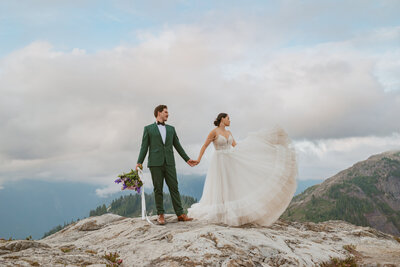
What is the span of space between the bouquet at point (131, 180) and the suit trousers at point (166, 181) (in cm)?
111

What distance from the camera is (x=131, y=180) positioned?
14.4m

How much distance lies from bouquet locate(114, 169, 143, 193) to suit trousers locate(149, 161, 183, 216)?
3.65ft

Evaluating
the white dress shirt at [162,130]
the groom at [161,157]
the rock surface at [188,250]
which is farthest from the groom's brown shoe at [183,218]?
the white dress shirt at [162,130]

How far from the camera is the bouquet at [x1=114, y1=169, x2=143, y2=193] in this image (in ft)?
46.9

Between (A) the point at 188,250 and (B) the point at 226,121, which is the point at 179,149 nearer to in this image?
(B) the point at 226,121

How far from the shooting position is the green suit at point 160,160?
1327 cm

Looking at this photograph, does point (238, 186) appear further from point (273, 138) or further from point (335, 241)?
point (335, 241)

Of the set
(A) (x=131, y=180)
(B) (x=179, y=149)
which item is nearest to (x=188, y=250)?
(B) (x=179, y=149)

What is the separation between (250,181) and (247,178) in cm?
18

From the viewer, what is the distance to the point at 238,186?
43.3ft

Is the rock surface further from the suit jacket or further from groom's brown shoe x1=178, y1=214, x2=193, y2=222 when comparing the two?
the suit jacket

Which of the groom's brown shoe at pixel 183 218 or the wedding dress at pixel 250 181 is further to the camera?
the groom's brown shoe at pixel 183 218

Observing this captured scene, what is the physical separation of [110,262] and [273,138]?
845cm

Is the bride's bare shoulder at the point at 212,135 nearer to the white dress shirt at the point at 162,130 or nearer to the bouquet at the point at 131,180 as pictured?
the white dress shirt at the point at 162,130
